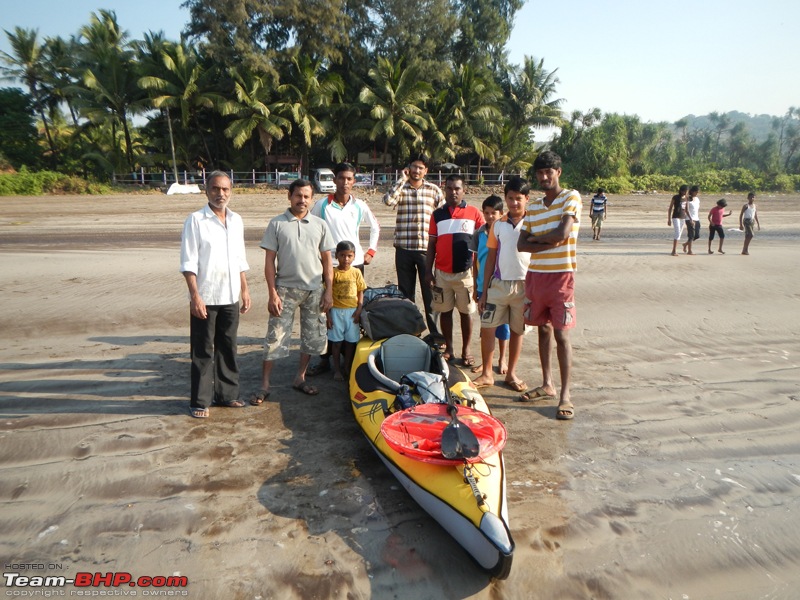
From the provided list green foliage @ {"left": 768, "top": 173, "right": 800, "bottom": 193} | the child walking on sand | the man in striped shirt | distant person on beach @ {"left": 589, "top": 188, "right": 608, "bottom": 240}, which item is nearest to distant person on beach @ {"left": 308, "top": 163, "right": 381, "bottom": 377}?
the child walking on sand

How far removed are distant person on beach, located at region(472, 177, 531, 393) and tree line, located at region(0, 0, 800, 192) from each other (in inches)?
1080

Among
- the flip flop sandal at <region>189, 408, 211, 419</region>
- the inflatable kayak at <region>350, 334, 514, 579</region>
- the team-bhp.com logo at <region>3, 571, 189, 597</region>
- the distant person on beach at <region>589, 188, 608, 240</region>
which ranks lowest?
the team-bhp.com logo at <region>3, 571, 189, 597</region>

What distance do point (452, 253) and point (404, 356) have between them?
4.68 feet

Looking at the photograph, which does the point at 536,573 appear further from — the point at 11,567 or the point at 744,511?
the point at 11,567

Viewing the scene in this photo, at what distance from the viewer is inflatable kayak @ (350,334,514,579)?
10.4 feet

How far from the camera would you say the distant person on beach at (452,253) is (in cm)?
599

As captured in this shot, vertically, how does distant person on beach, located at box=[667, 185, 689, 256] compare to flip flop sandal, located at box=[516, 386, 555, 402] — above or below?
above

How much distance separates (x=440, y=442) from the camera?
3676 millimetres

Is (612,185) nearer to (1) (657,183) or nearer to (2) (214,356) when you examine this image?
(1) (657,183)

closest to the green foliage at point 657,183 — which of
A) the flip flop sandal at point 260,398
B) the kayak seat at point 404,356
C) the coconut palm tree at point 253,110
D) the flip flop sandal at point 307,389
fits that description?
the coconut palm tree at point 253,110

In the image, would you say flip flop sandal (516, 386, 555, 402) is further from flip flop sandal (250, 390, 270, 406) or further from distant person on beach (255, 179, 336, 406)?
flip flop sandal (250, 390, 270, 406)

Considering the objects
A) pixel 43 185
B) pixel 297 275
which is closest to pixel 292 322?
pixel 297 275

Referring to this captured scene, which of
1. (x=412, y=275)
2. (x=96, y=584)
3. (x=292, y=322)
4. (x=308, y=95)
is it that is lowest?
(x=96, y=584)

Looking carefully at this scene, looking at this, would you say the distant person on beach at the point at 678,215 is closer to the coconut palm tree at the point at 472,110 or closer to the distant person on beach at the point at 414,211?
the distant person on beach at the point at 414,211
